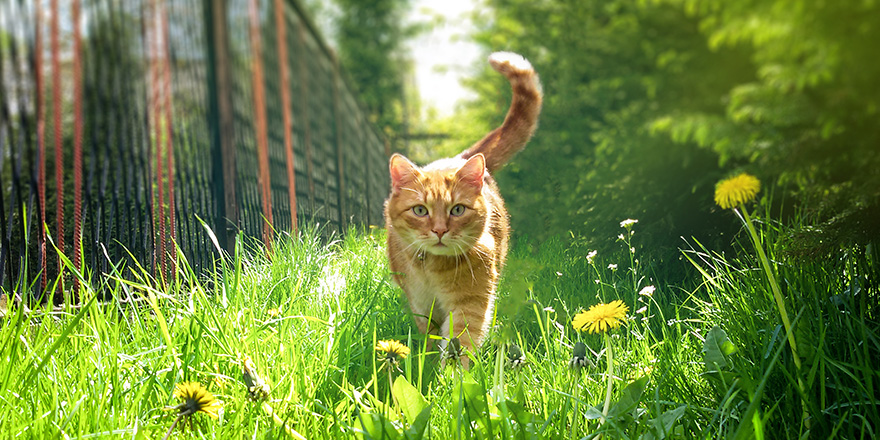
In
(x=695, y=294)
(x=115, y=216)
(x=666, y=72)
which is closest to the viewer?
(x=666, y=72)

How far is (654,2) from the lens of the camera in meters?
1.04

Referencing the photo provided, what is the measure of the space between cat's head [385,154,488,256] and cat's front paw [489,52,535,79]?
32 centimetres

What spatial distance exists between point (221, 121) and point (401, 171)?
0.62m

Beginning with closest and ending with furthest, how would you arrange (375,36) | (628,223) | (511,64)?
(628,223) < (511,64) < (375,36)

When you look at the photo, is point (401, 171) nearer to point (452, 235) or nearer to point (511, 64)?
point (452, 235)

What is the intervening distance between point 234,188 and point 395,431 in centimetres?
122

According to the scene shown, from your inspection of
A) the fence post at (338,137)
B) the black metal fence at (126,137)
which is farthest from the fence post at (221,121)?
the fence post at (338,137)

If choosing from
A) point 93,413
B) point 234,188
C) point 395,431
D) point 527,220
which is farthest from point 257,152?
point 395,431

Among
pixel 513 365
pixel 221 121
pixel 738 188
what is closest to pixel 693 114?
pixel 738 188

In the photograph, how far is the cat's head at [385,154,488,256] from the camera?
1972 millimetres

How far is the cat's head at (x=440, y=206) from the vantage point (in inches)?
77.6

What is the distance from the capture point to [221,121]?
1.85 metres

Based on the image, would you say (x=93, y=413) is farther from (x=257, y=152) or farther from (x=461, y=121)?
(x=461, y=121)

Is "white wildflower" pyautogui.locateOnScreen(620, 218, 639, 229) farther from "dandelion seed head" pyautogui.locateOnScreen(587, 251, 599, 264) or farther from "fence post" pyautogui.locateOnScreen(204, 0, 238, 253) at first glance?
"fence post" pyautogui.locateOnScreen(204, 0, 238, 253)
